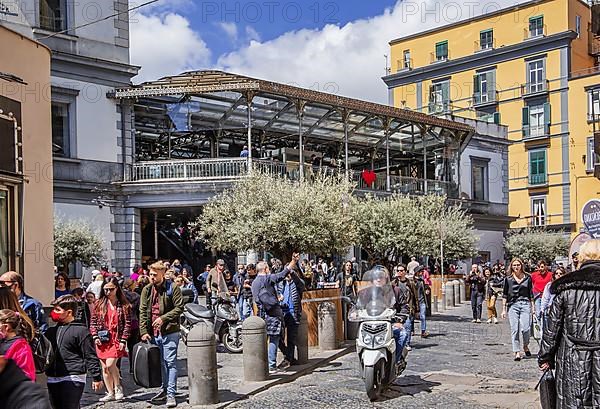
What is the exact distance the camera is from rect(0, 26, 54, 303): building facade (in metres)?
9.84

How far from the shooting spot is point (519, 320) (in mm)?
13516

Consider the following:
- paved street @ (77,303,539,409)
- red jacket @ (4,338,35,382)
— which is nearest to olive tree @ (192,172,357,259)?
paved street @ (77,303,539,409)

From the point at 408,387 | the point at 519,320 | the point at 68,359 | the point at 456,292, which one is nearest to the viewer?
the point at 68,359

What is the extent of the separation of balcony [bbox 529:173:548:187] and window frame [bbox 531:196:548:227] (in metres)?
0.99

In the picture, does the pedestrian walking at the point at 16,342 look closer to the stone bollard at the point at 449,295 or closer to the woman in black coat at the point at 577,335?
the woman in black coat at the point at 577,335

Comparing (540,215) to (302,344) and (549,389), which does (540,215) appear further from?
(549,389)

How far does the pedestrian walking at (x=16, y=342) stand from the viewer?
4656 millimetres

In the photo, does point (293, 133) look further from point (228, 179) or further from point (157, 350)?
point (157, 350)

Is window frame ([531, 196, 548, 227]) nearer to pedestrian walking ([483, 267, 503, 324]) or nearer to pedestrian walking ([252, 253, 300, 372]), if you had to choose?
pedestrian walking ([483, 267, 503, 324])

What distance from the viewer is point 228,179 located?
25766mm

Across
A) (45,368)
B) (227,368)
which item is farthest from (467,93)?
(45,368)

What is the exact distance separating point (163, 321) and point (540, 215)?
44.8 metres

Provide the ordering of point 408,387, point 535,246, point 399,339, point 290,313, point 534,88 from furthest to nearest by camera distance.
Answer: point 534,88
point 535,246
point 290,313
point 408,387
point 399,339

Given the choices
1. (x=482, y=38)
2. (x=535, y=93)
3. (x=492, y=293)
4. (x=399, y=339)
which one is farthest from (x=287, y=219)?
(x=482, y=38)
